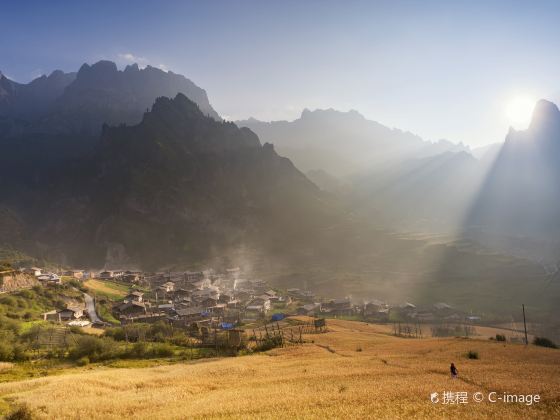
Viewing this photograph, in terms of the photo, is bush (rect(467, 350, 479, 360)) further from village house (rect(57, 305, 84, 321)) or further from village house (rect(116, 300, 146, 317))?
village house (rect(57, 305, 84, 321))

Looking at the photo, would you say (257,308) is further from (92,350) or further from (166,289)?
(92,350)

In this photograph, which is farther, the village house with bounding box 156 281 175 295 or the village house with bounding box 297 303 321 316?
the village house with bounding box 156 281 175 295

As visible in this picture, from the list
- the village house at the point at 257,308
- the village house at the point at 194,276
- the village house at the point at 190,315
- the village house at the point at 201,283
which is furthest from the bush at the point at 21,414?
the village house at the point at 194,276

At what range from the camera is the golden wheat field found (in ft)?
69.4

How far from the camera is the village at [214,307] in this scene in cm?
8138

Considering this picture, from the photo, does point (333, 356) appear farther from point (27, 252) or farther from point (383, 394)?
point (27, 252)

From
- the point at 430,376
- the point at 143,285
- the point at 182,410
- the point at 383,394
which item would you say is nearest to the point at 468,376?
the point at 430,376

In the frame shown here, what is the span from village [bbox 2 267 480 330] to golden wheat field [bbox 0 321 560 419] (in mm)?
39356

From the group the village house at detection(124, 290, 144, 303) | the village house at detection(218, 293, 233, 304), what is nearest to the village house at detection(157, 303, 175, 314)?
the village house at detection(124, 290, 144, 303)

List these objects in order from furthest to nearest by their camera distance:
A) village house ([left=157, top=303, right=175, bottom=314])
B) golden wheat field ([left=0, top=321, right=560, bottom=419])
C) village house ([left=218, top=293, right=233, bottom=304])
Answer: village house ([left=218, top=293, right=233, bottom=304]), village house ([left=157, top=303, right=175, bottom=314]), golden wheat field ([left=0, top=321, right=560, bottom=419])

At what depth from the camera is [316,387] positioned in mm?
28312

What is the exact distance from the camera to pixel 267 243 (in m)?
196

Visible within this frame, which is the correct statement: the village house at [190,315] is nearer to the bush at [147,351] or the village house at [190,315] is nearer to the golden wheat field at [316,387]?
the bush at [147,351]

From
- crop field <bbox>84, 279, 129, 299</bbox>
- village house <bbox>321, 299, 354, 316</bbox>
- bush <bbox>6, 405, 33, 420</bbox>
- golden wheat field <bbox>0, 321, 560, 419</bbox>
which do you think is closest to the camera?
bush <bbox>6, 405, 33, 420</bbox>
